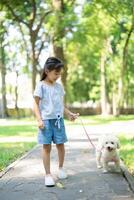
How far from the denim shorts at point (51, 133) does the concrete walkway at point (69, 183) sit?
0.67 m

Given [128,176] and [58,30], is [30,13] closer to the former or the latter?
[58,30]

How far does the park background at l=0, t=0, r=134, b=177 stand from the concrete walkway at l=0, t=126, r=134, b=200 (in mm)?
834

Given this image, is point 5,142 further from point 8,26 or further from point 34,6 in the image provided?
point 8,26

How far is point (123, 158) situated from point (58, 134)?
3124mm

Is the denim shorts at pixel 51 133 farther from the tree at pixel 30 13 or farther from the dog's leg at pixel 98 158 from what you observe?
the tree at pixel 30 13

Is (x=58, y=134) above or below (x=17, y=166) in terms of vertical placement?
above

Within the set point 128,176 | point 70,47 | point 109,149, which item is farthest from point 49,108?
point 70,47

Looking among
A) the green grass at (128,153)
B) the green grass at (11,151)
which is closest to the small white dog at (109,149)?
the green grass at (128,153)

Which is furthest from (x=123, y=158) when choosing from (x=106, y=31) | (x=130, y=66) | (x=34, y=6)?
(x=130, y=66)

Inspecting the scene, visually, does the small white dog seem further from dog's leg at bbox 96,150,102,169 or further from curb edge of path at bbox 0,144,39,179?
curb edge of path at bbox 0,144,39,179

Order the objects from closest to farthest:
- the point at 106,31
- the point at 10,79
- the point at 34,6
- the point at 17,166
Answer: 1. the point at 17,166
2. the point at 34,6
3. the point at 106,31
4. the point at 10,79

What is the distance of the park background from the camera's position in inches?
1013

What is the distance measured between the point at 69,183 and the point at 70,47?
34349 mm

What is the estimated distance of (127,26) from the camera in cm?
3566
